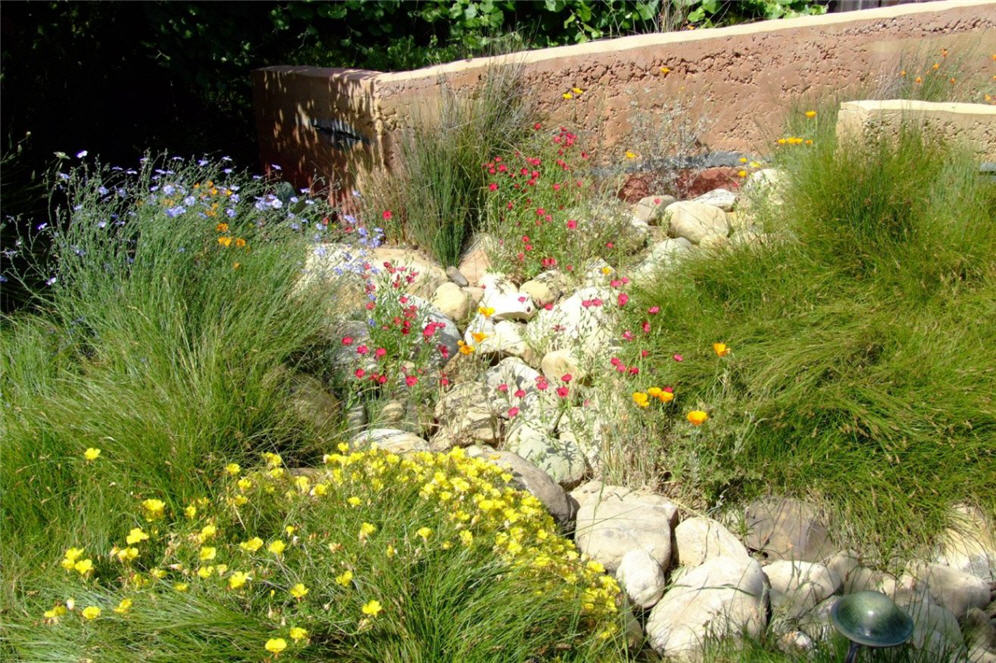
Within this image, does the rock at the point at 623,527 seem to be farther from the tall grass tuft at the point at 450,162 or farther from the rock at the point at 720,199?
the rock at the point at 720,199

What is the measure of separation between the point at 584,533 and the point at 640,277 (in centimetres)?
138

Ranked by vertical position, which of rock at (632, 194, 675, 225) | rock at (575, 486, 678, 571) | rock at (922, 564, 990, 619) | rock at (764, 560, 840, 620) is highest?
rock at (632, 194, 675, 225)

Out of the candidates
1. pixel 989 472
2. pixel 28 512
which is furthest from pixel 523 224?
pixel 28 512

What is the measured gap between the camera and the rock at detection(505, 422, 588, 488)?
349 cm

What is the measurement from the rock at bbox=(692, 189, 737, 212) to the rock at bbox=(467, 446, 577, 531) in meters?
2.32

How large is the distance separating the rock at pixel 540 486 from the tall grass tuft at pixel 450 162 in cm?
196

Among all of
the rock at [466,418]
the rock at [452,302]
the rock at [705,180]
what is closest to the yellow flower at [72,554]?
the rock at [466,418]

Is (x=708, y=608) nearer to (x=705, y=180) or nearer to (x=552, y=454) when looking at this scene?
(x=552, y=454)

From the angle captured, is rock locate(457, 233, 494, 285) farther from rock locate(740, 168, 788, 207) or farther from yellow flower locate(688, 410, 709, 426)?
yellow flower locate(688, 410, 709, 426)

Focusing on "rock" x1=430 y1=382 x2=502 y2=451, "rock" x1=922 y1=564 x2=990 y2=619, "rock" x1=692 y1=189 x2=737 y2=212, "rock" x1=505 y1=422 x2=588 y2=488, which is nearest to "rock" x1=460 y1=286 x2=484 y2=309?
"rock" x1=430 y1=382 x2=502 y2=451

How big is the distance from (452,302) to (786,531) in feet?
6.26

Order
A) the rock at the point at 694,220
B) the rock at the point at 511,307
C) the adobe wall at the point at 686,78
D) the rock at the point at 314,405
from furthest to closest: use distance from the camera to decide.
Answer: the adobe wall at the point at 686,78
the rock at the point at 694,220
the rock at the point at 511,307
the rock at the point at 314,405

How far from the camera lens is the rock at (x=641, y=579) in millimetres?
2916

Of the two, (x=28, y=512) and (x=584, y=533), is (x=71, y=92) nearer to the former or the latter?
(x=28, y=512)
